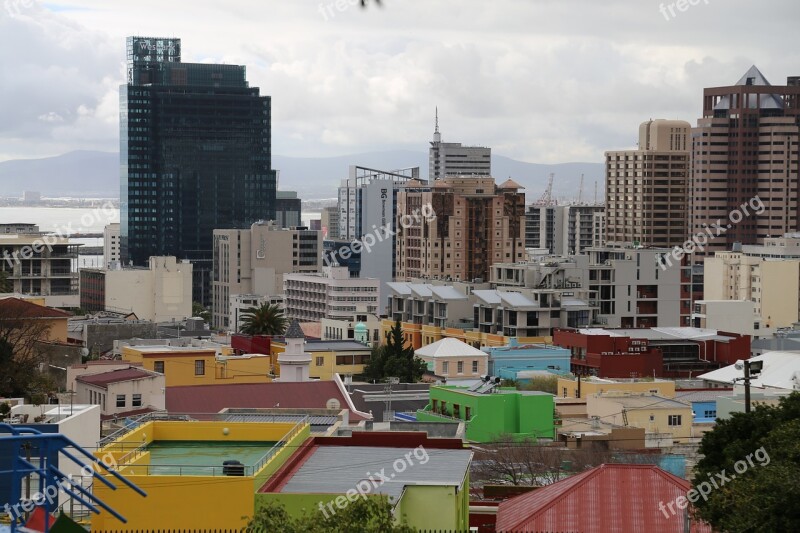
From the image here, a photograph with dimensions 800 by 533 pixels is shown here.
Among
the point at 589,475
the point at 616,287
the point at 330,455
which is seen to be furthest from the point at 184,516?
the point at 616,287

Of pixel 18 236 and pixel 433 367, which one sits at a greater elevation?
pixel 18 236

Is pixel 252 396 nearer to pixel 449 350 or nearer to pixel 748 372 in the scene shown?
pixel 748 372

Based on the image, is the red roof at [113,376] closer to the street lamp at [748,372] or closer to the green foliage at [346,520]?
the street lamp at [748,372]

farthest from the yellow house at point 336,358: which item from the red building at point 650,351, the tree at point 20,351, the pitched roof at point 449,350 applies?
the tree at point 20,351

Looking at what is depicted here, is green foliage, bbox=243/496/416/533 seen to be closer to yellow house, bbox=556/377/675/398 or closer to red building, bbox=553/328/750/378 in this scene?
yellow house, bbox=556/377/675/398

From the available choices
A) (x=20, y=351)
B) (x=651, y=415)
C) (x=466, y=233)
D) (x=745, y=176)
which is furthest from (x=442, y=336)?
(x=745, y=176)

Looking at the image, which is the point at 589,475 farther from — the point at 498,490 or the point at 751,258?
the point at 751,258
